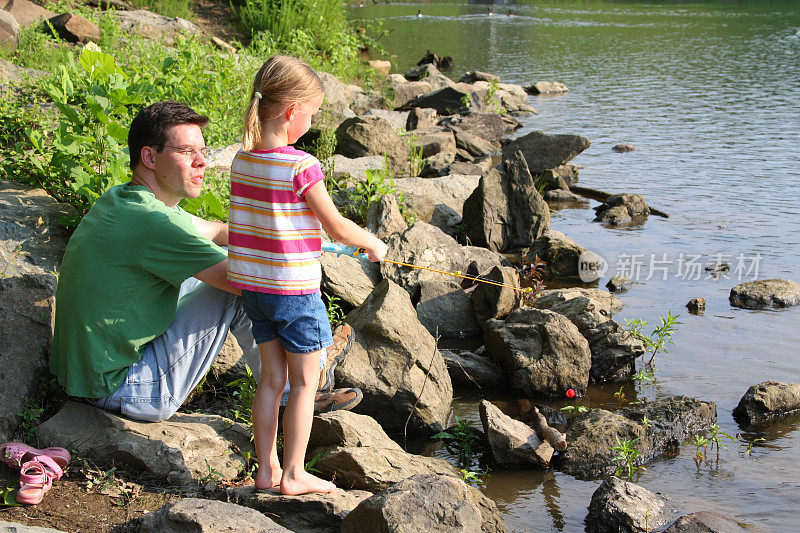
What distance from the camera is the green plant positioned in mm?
4176

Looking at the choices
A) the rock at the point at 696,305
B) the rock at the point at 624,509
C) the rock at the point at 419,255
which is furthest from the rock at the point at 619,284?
the rock at the point at 624,509

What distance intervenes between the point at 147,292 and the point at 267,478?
37.7 inches

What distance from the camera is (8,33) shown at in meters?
9.62

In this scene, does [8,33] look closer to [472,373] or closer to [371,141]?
[371,141]

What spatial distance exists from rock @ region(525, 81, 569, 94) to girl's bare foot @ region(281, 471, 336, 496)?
17612mm

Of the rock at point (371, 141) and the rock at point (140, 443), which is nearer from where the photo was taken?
the rock at point (140, 443)

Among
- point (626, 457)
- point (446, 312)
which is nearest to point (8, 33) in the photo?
point (446, 312)

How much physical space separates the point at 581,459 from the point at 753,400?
4.53 feet

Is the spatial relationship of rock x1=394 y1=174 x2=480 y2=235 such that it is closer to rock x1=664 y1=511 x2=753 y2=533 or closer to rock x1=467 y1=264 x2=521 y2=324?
rock x1=467 y1=264 x2=521 y2=324

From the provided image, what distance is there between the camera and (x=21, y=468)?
119 inches

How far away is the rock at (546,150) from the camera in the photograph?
11398 millimetres

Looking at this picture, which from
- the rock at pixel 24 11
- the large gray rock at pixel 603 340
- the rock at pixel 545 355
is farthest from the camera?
the rock at pixel 24 11

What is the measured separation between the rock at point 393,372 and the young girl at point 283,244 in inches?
48.0

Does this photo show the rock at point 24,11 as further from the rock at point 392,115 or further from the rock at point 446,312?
the rock at point 446,312
